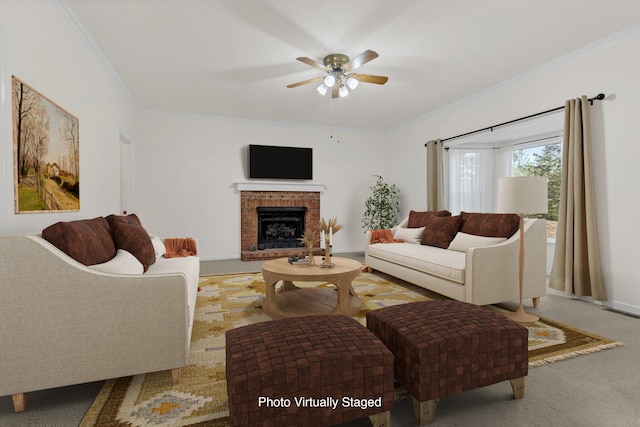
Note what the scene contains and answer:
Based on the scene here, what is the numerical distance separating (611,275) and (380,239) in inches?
101

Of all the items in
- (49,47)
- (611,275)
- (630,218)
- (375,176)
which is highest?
(49,47)

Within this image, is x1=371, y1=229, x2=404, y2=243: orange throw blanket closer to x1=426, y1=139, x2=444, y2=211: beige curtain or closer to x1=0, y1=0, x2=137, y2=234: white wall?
x1=426, y1=139, x2=444, y2=211: beige curtain

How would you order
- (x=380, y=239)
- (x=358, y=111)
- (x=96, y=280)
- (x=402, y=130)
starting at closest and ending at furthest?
(x=96, y=280) → (x=380, y=239) → (x=358, y=111) → (x=402, y=130)

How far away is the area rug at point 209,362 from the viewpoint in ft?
5.25

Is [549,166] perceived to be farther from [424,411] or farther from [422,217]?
[424,411]

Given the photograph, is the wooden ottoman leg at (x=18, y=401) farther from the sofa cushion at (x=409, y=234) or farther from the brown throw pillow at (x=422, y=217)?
the brown throw pillow at (x=422, y=217)

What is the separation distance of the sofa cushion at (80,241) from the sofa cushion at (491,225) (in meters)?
3.57

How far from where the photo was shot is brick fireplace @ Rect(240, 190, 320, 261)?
6.11 metres

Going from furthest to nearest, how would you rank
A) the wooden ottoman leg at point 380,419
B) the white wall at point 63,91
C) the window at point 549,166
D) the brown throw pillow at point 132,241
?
the window at point 549,166, the brown throw pillow at point 132,241, the white wall at point 63,91, the wooden ottoman leg at point 380,419

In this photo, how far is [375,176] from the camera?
23.4 ft

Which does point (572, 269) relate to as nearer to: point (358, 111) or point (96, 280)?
point (358, 111)

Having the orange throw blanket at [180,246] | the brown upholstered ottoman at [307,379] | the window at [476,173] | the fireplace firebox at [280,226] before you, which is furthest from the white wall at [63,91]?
the window at [476,173]

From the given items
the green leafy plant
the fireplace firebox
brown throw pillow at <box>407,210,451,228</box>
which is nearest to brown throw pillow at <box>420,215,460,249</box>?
brown throw pillow at <box>407,210,451,228</box>

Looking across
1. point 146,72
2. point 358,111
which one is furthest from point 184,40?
point 358,111
